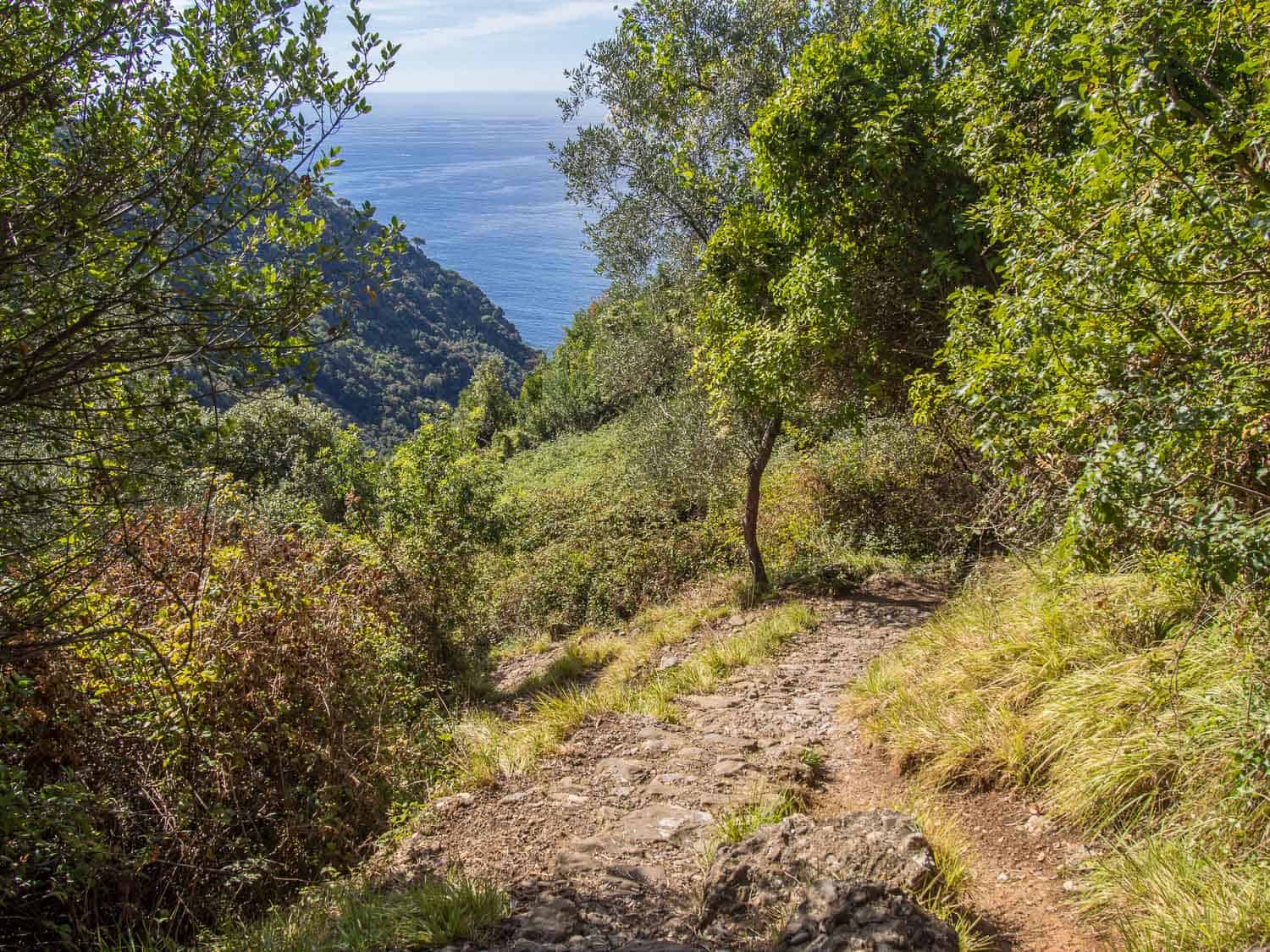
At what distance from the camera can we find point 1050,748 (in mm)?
4125

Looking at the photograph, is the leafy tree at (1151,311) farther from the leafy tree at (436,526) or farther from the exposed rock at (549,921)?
the leafy tree at (436,526)

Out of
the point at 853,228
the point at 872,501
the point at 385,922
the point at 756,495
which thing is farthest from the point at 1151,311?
the point at 872,501

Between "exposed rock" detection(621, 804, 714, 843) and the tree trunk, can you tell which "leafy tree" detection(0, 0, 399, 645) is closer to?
"exposed rock" detection(621, 804, 714, 843)

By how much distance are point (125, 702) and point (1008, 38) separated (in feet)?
28.7

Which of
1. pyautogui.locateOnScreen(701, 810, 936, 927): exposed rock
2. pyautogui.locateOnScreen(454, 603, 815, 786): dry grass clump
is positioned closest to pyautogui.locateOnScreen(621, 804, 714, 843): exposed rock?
pyautogui.locateOnScreen(701, 810, 936, 927): exposed rock

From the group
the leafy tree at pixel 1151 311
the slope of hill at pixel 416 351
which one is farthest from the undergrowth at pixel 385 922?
the slope of hill at pixel 416 351

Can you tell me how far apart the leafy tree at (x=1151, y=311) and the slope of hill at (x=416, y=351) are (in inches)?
2500

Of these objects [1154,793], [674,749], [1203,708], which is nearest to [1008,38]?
[1203,708]

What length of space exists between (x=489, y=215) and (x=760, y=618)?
114896 mm

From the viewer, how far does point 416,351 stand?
9012cm

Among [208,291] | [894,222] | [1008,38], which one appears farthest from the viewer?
[894,222]

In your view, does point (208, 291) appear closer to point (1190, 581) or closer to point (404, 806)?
point (404, 806)

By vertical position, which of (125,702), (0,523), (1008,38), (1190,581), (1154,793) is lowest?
(1154,793)

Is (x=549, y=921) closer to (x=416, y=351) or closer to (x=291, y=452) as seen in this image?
(x=291, y=452)
